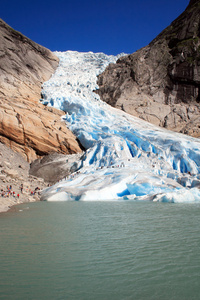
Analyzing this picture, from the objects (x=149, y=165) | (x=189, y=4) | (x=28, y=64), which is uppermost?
(x=189, y=4)

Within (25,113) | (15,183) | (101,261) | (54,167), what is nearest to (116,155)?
(54,167)

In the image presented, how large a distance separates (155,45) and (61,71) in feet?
61.5

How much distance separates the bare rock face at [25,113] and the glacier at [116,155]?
1.95 metres

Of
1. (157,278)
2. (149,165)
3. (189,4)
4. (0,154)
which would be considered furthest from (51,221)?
(189,4)

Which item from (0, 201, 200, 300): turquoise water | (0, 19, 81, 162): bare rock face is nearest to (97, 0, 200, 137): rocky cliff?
(0, 19, 81, 162): bare rock face

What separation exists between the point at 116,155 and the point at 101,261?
18.5 metres

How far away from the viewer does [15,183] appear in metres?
17.9

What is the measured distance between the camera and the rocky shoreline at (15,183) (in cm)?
1454

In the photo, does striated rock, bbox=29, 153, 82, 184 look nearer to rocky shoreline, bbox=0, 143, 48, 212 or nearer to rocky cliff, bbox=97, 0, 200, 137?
rocky shoreline, bbox=0, 143, 48, 212

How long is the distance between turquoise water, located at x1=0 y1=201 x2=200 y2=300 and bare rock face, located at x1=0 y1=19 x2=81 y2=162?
18.8 meters

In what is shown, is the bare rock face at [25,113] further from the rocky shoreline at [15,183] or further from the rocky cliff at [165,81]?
the rocky cliff at [165,81]

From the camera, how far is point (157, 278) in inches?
161

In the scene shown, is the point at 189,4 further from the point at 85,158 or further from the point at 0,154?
the point at 0,154

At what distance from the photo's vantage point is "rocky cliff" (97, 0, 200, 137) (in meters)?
35.4
